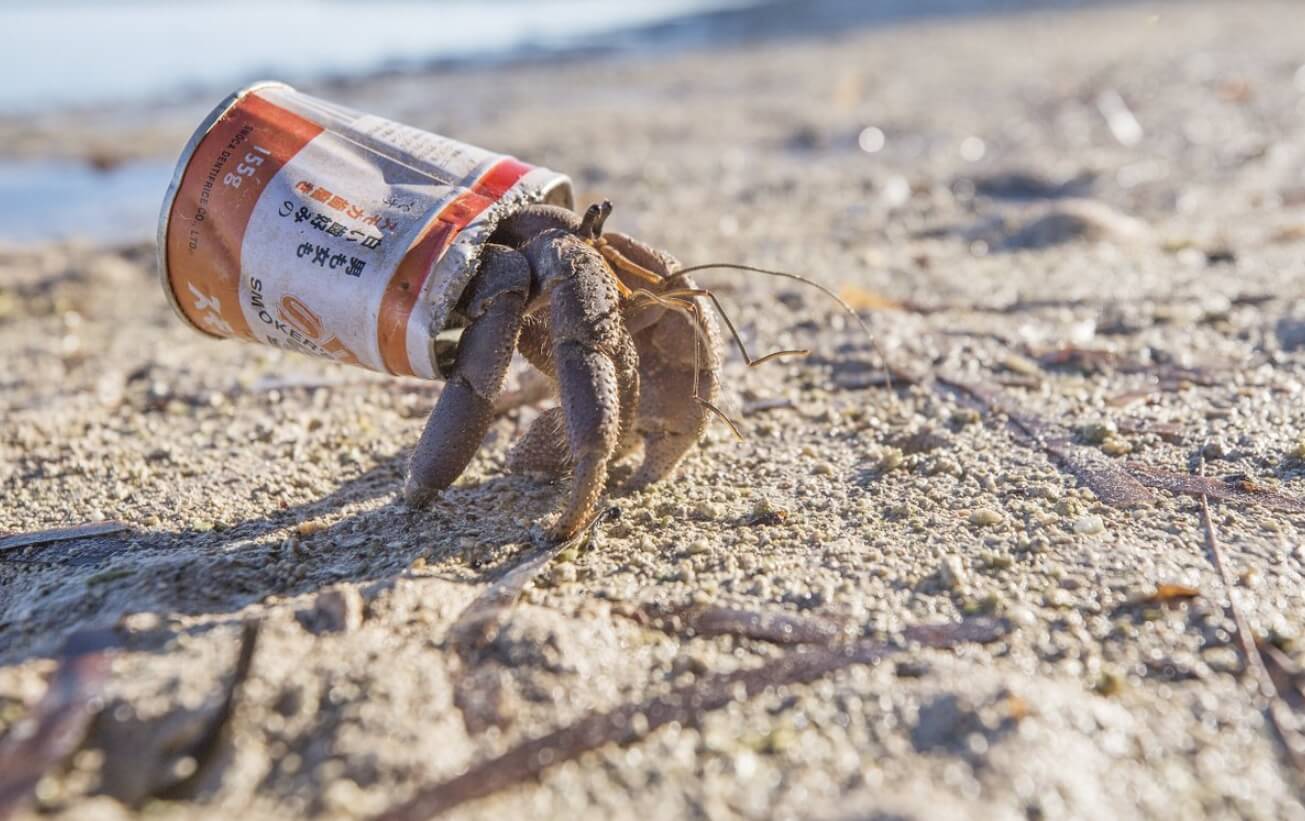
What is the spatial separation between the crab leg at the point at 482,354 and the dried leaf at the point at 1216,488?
1528 millimetres

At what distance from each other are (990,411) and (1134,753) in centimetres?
148

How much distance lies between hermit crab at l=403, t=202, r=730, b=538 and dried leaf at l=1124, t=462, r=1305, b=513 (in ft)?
3.49

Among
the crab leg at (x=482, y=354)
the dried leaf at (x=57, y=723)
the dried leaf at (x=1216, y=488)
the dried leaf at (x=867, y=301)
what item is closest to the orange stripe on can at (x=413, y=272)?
the crab leg at (x=482, y=354)

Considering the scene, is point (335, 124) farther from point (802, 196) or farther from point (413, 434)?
point (802, 196)

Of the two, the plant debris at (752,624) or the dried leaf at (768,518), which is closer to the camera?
the plant debris at (752,624)

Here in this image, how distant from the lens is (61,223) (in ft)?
24.1

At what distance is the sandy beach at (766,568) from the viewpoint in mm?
1572

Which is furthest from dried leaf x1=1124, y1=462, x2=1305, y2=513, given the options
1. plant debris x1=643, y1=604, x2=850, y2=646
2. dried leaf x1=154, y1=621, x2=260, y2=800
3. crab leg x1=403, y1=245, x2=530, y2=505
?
dried leaf x1=154, y1=621, x2=260, y2=800

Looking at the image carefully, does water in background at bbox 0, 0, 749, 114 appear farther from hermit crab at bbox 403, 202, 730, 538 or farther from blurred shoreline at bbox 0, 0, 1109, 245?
hermit crab at bbox 403, 202, 730, 538

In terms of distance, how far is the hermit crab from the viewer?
220 centimetres

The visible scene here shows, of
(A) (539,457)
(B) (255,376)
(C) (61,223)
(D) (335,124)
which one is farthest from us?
(C) (61,223)

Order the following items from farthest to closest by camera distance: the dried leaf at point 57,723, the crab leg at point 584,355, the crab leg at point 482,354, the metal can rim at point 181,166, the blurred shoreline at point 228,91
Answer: the blurred shoreline at point 228,91 < the metal can rim at point 181,166 < the crab leg at point 482,354 < the crab leg at point 584,355 < the dried leaf at point 57,723

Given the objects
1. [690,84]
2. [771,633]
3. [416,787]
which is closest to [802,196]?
[771,633]

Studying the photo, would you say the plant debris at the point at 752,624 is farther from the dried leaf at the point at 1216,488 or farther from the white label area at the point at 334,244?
the dried leaf at the point at 1216,488
